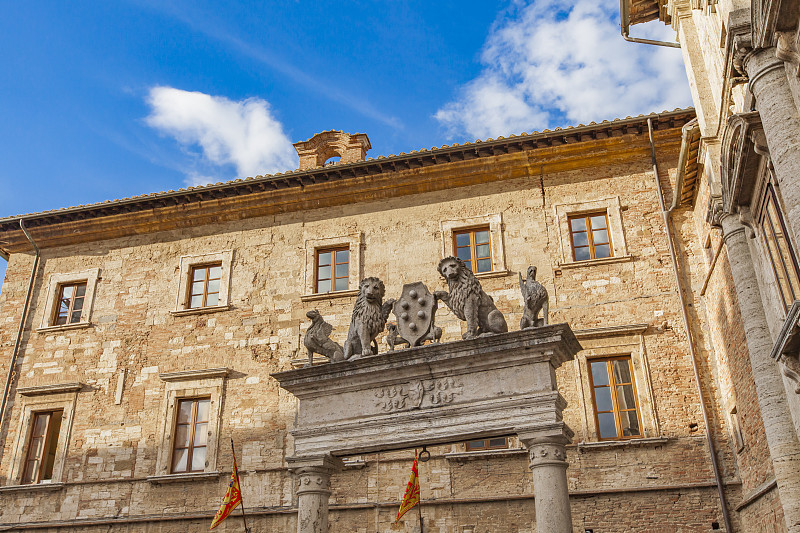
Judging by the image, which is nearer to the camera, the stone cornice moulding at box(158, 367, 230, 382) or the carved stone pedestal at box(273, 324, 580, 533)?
the carved stone pedestal at box(273, 324, 580, 533)

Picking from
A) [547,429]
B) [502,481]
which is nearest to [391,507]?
[502,481]

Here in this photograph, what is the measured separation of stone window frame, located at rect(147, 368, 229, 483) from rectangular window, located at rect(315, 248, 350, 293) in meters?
2.53

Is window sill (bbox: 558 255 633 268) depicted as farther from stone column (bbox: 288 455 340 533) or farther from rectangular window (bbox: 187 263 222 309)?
rectangular window (bbox: 187 263 222 309)

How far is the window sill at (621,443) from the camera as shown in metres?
11.7

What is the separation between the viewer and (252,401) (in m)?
13.8

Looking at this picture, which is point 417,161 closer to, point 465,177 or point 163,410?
point 465,177

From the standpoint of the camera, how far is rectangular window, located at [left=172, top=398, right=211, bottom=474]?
540 inches

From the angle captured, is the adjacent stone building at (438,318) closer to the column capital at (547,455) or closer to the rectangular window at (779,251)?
the rectangular window at (779,251)

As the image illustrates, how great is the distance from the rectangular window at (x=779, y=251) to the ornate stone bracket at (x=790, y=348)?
585mm

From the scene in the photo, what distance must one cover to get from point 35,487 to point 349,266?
729 cm

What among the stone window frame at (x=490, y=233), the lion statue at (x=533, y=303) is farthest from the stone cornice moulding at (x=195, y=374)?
the lion statue at (x=533, y=303)

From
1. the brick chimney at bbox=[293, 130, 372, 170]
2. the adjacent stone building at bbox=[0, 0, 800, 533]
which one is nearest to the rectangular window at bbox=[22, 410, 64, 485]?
the adjacent stone building at bbox=[0, 0, 800, 533]

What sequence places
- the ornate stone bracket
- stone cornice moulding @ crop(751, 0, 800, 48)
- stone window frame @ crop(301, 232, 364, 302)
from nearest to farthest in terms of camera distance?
stone cornice moulding @ crop(751, 0, 800, 48), the ornate stone bracket, stone window frame @ crop(301, 232, 364, 302)

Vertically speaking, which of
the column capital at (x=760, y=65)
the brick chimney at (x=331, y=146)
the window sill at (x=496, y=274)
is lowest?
the column capital at (x=760, y=65)
